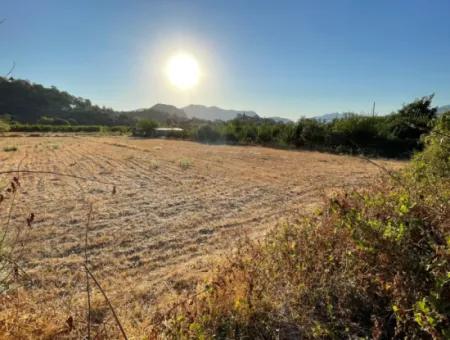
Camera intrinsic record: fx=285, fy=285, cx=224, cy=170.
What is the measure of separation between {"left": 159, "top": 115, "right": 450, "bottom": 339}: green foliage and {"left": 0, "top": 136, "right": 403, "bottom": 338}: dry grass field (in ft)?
2.10

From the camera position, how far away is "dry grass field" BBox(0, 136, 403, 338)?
9.86ft

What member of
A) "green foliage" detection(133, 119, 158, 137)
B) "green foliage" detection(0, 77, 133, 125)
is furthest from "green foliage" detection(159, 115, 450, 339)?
"green foliage" detection(0, 77, 133, 125)

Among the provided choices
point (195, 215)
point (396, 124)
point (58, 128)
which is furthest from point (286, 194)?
point (58, 128)

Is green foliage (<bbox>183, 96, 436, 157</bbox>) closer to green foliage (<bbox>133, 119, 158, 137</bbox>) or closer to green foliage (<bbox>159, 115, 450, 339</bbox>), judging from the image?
green foliage (<bbox>159, 115, 450, 339</bbox>)

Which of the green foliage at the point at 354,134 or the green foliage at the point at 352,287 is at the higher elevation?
the green foliage at the point at 354,134

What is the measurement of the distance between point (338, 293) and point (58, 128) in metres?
58.4

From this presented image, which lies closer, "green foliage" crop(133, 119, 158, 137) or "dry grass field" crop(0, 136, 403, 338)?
"dry grass field" crop(0, 136, 403, 338)

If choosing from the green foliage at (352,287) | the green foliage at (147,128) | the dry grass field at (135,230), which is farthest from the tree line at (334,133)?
the green foliage at (352,287)

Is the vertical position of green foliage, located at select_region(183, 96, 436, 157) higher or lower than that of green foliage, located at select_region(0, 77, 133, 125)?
lower

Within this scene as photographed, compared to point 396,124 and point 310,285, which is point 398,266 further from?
point 396,124

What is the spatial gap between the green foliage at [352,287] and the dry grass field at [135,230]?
0.64 metres

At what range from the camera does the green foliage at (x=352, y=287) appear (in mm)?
1607

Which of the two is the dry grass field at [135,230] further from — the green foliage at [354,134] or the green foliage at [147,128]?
the green foliage at [147,128]

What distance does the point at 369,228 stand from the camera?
1.91 m
